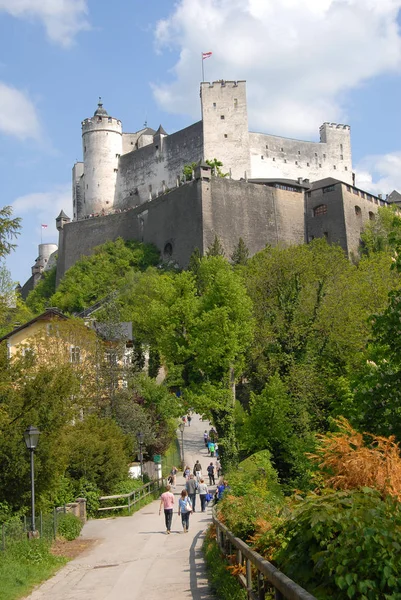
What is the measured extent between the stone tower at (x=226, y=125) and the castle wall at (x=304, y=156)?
1943mm

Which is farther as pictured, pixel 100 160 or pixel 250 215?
pixel 100 160

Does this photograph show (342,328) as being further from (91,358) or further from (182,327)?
(91,358)

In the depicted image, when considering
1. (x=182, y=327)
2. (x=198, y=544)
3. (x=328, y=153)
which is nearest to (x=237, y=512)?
(x=198, y=544)

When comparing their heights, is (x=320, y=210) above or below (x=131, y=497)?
above

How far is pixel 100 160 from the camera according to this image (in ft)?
325

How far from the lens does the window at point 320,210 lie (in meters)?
80.3

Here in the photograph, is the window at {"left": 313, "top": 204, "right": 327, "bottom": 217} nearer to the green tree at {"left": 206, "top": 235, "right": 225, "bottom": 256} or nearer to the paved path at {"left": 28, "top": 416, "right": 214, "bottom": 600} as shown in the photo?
the green tree at {"left": 206, "top": 235, "right": 225, "bottom": 256}

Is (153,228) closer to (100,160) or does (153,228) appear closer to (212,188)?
(212,188)

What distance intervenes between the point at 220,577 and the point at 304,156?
292 ft

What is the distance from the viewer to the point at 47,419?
17.3 meters

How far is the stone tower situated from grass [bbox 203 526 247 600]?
3021 inches

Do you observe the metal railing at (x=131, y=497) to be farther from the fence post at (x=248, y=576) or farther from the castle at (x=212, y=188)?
the castle at (x=212, y=188)

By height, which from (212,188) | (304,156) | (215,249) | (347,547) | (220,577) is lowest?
(220,577)

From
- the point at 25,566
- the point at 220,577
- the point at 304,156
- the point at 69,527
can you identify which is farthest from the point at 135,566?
the point at 304,156
